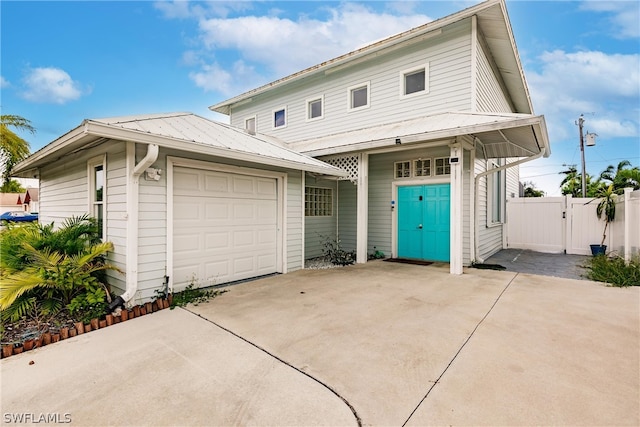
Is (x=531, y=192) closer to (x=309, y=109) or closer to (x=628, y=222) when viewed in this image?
(x=628, y=222)

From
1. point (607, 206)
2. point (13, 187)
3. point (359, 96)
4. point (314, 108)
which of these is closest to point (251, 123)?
point (314, 108)

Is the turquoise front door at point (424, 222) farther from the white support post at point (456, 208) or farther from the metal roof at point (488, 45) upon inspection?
the metal roof at point (488, 45)

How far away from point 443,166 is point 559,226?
5101 mm

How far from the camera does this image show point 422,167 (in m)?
7.94

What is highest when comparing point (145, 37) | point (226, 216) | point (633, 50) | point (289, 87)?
point (633, 50)

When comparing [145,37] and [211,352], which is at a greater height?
[145,37]

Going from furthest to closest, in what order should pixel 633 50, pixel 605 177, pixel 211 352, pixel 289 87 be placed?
pixel 605 177 < pixel 633 50 < pixel 289 87 < pixel 211 352

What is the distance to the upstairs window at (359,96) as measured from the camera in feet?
28.7

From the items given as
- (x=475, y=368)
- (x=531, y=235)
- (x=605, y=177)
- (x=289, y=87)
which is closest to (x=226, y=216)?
(x=475, y=368)

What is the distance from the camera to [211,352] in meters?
2.92

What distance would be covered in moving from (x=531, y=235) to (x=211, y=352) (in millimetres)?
10813

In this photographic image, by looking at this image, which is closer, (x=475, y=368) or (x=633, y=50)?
(x=475, y=368)

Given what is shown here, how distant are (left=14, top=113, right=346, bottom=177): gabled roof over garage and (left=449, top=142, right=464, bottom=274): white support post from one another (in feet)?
9.05

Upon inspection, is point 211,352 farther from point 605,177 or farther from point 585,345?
point 605,177
